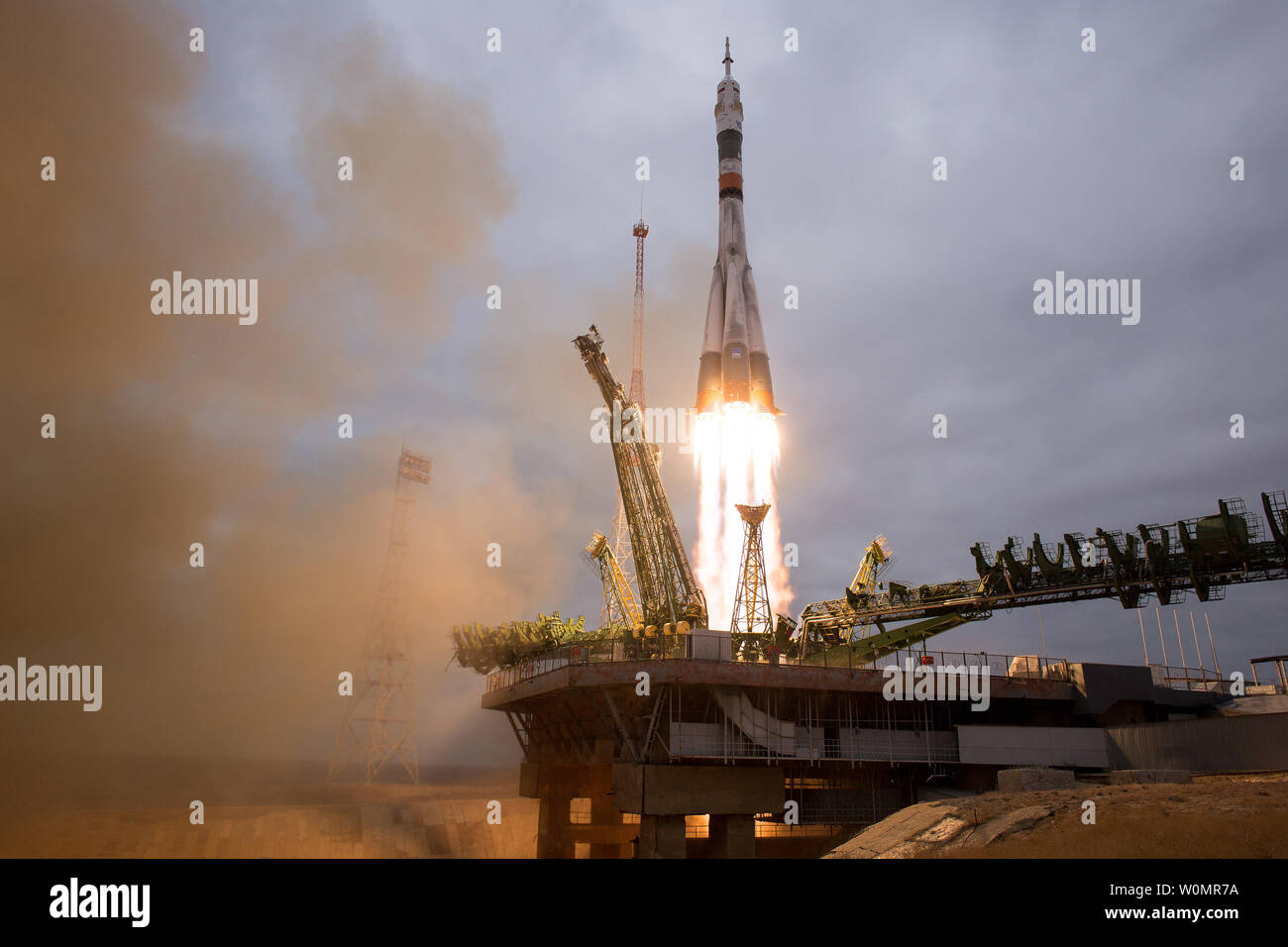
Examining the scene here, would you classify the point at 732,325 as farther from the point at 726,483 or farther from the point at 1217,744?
the point at 1217,744

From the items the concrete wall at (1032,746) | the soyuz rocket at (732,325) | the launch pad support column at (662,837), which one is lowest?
the launch pad support column at (662,837)

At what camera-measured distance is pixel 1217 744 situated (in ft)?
117

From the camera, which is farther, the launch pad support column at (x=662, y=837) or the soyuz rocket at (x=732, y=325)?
the soyuz rocket at (x=732, y=325)

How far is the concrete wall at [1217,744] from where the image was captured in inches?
1345

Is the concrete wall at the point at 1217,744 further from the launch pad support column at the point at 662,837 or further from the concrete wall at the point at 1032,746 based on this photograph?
the launch pad support column at the point at 662,837

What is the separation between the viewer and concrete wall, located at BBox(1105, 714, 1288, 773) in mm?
34156

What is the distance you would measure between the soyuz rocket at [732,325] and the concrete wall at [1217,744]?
29.7 metres

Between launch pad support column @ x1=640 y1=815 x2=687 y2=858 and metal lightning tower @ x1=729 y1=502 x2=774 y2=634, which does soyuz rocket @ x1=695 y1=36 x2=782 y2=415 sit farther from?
launch pad support column @ x1=640 y1=815 x2=687 y2=858

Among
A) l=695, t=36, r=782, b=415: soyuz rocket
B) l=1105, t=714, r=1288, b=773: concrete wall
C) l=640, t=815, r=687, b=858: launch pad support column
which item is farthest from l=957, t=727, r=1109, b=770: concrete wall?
l=695, t=36, r=782, b=415: soyuz rocket

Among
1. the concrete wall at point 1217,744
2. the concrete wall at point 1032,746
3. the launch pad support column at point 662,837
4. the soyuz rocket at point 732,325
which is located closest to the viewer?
the concrete wall at point 1217,744

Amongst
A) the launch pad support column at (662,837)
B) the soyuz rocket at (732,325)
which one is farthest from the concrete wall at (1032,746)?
the soyuz rocket at (732,325)
